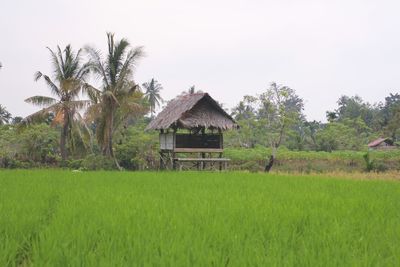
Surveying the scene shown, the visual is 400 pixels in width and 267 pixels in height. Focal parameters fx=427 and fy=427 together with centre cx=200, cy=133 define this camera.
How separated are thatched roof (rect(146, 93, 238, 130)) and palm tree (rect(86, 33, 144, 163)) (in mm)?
1388

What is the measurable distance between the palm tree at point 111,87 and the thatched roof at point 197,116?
1.39 m

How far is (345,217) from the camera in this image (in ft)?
12.3

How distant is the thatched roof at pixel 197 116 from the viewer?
563 inches

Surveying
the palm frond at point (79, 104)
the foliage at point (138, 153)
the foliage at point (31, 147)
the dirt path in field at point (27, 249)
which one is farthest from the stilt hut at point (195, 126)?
the dirt path in field at point (27, 249)

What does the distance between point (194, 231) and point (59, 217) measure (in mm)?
1238

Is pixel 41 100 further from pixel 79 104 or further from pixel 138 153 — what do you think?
pixel 138 153

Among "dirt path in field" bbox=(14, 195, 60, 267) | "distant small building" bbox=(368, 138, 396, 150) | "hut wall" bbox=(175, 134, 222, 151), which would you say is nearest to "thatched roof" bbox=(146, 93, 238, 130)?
"hut wall" bbox=(175, 134, 222, 151)

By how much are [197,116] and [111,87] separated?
10.5 ft

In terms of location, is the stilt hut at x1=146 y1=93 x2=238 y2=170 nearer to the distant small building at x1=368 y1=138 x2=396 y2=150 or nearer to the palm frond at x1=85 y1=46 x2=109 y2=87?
the palm frond at x1=85 y1=46 x2=109 y2=87

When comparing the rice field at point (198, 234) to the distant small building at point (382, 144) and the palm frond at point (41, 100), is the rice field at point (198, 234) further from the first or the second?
the distant small building at point (382, 144)

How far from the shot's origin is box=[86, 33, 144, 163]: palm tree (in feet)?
48.6

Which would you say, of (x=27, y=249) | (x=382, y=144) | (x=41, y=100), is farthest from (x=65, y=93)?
(x=382, y=144)

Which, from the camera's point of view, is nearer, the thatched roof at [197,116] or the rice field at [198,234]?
the rice field at [198,234]

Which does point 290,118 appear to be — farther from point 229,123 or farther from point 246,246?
point 246,246
